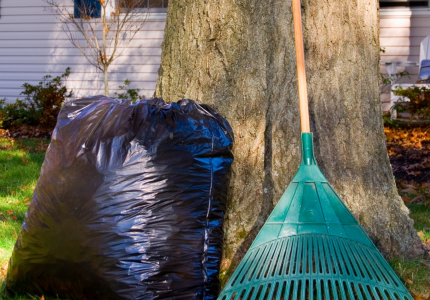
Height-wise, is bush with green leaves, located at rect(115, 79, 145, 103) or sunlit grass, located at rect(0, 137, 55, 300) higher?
bush with green leaves, located at rect(115, 79, 145, 103)

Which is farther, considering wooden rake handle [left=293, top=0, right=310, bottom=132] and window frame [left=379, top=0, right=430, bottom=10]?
window frame [left=379, top=0, right=430, bottom=10]

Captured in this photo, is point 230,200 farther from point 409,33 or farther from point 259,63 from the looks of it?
point 409,33

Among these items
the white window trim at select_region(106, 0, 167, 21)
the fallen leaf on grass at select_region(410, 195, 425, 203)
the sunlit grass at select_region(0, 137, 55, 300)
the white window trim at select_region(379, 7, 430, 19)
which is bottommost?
the fallen leaf on grass at select_region(410, 195, 425, 203)

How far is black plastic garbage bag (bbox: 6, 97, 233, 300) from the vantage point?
200cm

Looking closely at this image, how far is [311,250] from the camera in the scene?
73.7 inches

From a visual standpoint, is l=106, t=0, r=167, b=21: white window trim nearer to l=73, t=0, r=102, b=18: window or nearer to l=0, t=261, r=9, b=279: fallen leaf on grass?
l=73, t=0, r=102, b=18: window

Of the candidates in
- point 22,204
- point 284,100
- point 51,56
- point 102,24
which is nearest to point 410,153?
point 284,100

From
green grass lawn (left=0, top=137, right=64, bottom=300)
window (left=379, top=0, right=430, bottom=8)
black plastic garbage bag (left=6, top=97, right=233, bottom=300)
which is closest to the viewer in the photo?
black plastic garbage bag (left=6, top=97, right=233, bottom=300)

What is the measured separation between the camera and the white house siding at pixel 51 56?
825cm

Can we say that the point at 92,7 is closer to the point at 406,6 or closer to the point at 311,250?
the point at 406,6

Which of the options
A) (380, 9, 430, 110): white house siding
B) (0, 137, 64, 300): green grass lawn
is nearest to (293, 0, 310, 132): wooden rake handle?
(0, 137, 64, 300): green grass lawn

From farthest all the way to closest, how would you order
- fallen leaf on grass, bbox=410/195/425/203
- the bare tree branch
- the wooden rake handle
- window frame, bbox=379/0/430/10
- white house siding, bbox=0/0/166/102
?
white house siding, bbox=0/0/166/102, window frame, bbox=379/0/430/10, the bare tree branch, fallen leaf on grass, bbox=410/195/425/203, the wooden rake handle

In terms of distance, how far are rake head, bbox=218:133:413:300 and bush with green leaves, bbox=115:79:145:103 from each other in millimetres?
6153

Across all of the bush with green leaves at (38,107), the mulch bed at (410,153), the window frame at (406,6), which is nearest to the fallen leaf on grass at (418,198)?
the mulch bed at (410,153)
